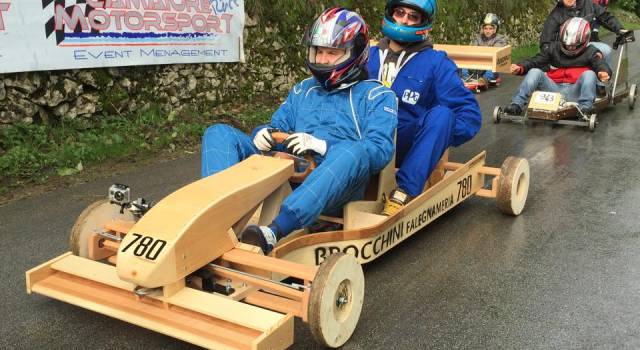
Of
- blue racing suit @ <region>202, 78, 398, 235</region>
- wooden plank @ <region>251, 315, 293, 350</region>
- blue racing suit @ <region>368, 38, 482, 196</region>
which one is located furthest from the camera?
blue racing suit @ <region>368, 38, 482, 196</region>

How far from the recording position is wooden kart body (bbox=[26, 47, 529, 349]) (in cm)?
293

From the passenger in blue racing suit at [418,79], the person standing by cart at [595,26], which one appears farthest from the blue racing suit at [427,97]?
the person standing by cart at [595,26]

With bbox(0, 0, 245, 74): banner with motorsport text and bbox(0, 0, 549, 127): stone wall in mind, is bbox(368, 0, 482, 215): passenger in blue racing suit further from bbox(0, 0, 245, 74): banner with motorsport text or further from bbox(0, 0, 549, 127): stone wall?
bbox(0, 0, 549, 127): stone wall

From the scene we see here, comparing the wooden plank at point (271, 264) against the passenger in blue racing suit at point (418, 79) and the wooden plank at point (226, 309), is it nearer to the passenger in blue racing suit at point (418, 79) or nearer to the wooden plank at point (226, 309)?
the wooden plank at point (226, 309)

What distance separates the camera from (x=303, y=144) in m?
3.97

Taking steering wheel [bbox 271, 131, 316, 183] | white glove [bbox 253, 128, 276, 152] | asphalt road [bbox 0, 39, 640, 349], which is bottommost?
asphalt road [bbox 0, 39, 640, 349]

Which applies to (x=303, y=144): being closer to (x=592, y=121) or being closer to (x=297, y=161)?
(x=297, y=161)

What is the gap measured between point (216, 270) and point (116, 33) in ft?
15.2

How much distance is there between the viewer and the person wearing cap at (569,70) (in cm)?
890

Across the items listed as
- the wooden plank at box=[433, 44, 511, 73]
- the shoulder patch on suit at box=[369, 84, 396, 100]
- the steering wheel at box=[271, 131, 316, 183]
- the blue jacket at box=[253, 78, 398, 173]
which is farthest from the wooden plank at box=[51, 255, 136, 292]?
the wooden plank at box=[433, 44, 511, 73]

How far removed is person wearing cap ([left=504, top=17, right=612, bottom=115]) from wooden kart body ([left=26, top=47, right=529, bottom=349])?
19.5 ft

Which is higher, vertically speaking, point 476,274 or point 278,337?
point 278,337

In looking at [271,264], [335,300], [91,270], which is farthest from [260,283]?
[91,270]

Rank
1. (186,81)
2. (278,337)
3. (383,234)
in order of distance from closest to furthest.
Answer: (278,337)
(383,234)
(186,81)
